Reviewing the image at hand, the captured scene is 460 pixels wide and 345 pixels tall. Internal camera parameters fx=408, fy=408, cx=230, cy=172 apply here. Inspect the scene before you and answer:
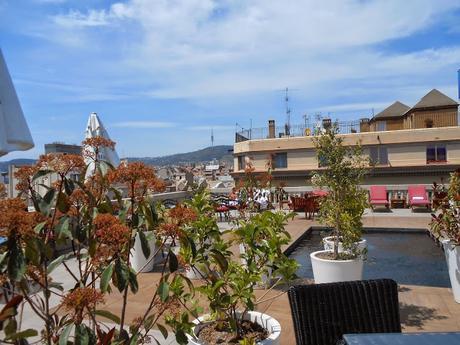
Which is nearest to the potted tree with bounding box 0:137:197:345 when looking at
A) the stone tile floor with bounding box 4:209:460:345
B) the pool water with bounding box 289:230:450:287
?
the stone tile floor with bounding box 4:209:460:345

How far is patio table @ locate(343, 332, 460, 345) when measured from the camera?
2.18 m

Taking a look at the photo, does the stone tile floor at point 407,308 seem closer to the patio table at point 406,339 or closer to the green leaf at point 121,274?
the patio table at point 406,339

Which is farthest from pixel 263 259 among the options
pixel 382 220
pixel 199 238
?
pixel 382 220

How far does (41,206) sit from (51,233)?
0.33m

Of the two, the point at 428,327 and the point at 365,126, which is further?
the point at 365,126

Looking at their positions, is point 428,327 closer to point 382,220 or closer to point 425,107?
point 382,220

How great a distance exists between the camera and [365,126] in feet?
93.7

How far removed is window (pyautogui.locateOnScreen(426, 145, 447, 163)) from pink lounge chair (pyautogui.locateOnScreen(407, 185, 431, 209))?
17.4 ft

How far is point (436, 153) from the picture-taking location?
816 inches

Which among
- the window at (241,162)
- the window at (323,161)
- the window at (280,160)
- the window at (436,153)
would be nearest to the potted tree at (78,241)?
the window at (323,161)

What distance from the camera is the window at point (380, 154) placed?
21.6 m

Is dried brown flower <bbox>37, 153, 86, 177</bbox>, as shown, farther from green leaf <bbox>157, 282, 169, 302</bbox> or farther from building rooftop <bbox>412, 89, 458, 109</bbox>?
building rooftop <bbox>412, 89, 458, 109</bbox>

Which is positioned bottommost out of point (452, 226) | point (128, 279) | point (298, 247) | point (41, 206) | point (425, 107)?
point (298, 247)

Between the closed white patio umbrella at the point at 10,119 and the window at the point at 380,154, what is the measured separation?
19569 millimetres
